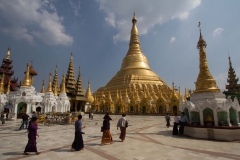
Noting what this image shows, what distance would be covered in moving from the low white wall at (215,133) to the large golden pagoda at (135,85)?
900 inches

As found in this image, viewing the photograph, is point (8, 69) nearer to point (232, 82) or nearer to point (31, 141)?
point (31, 141)

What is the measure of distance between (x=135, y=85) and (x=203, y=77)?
100 feet

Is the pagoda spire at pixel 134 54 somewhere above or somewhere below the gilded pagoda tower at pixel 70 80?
above

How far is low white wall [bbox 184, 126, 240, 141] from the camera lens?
888 cm

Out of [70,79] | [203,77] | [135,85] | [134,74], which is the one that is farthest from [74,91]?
[203,77]

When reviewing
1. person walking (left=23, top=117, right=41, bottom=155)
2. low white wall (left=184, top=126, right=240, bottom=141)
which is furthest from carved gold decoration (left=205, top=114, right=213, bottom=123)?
person walking (left=23, top=117, right=41, bottom=155)

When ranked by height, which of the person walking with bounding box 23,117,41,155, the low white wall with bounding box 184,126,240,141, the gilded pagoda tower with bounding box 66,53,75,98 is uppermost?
the gilded pagoda tower with bounding box 66,53,75,98

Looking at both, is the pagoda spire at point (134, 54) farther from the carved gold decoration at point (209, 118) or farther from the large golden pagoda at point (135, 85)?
the carved gold decoration at point (209, 118)

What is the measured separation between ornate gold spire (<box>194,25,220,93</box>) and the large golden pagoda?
67.4ft

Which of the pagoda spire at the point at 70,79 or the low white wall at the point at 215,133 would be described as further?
the pagoda spire at the point at 70,79

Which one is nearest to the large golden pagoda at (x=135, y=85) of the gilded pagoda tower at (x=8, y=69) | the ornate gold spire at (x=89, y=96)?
the ornate gold spire at (x=89, y=96)

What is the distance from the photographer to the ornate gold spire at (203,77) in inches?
453

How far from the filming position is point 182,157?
226 inches

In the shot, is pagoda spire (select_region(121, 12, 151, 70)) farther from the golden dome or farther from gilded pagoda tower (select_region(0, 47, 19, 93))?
gilded pagoda tower (select_region(0, 47, 19, 93))
